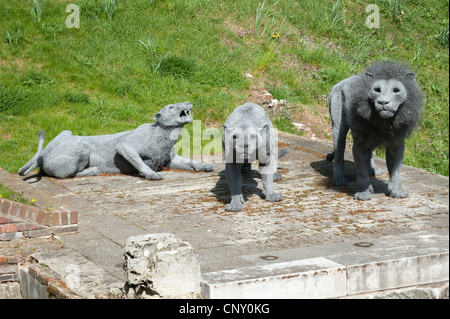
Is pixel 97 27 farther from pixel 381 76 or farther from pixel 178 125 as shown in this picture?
pixel 381 76

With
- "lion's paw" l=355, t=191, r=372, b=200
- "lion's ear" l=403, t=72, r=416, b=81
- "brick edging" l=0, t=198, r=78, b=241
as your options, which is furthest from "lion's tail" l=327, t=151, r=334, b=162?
"brick edging" l=0, t=198, r=78, b=241

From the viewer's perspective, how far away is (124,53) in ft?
43.0

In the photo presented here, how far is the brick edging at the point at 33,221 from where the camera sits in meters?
6.48

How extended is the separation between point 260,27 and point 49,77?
16.9 ft

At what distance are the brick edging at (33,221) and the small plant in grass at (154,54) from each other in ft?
20.7

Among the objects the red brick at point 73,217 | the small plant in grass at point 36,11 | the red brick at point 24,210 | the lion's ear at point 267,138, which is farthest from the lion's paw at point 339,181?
the small plant in grass at point 36,11

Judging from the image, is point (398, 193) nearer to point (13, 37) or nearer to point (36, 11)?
point (13, 37)

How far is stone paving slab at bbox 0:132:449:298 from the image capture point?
6172 mm

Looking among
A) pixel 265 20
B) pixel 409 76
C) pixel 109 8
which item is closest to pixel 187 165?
pixel 409 76

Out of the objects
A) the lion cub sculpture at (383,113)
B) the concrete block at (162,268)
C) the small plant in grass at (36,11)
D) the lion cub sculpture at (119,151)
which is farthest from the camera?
the small plant in grass at (36,11)

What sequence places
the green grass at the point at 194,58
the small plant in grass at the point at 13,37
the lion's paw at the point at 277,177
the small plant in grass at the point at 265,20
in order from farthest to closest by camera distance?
1. the small plant in grass at the point at 265,20
2. the small plant in grass at the point at 13,37
3. the green grass at the point at 194,58
4. the lion's paw at the point at 277,177

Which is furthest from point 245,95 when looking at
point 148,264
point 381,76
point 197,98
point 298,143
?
point 148,264

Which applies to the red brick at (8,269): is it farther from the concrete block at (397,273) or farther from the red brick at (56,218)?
the concrete block at (397,273)

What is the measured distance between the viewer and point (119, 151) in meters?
8.88
